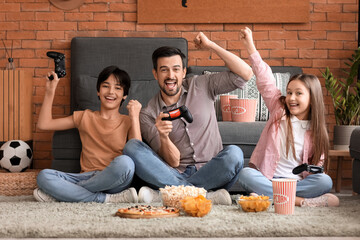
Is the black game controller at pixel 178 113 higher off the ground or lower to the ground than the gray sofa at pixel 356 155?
higher

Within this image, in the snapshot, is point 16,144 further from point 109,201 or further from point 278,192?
point 278,192

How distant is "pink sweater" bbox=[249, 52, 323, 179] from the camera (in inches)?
93.9

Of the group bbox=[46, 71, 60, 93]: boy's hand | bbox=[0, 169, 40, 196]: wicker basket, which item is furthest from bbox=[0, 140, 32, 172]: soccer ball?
bbox=[46, 71, 60, 93]: boy's hand

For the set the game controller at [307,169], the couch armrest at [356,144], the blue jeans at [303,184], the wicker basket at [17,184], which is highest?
the couch armrest at [356,144]

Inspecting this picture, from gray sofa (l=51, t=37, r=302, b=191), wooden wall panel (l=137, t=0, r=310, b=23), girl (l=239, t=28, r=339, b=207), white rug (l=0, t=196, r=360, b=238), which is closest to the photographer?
white rug (l=0, t=196, r=360, b=238)

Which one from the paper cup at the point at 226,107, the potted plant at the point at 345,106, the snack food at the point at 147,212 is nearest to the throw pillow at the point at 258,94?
the paper cup at the point at 226,107

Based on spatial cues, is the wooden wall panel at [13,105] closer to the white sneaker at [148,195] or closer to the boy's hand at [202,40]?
the white sneaker at [148,195]

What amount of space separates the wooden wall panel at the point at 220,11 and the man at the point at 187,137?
1322mm

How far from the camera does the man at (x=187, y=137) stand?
7.79ft

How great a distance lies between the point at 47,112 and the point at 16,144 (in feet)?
1.70

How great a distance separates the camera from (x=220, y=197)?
7.79 ft

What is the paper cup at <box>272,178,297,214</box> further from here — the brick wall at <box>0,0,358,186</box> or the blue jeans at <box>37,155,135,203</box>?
the brick wall at <box>0,0,358,186</box>

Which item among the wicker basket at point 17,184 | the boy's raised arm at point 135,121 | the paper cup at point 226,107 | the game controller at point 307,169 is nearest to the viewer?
the game controller at point 307,169

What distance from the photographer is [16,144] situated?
3102 millimetres
